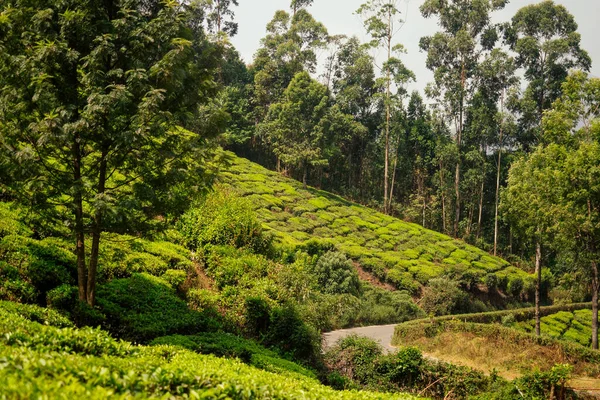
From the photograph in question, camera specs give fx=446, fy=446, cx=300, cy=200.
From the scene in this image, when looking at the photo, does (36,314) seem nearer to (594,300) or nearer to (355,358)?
(355,358)

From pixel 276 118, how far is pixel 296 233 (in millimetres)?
A: 17428

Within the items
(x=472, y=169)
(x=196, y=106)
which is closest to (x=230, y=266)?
(x=196, y=106)

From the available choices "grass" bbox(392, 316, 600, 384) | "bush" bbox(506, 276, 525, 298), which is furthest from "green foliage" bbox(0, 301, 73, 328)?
"bush" bbox(506, 276, 525, 298)

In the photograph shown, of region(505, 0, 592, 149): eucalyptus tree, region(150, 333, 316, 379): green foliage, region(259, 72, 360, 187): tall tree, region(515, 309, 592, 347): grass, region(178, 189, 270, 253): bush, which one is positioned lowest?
region(515, 309, 592, 347): grass

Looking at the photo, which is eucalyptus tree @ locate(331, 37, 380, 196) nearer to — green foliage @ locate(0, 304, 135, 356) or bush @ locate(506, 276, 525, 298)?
bush @ locate(506, 276, 525, 298)

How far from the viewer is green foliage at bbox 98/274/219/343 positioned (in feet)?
28.7

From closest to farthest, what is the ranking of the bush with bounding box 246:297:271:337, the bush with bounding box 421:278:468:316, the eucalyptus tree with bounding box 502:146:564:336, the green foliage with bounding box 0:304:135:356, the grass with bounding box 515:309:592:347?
the green foliage with bounding box 0:304:135:356 < the bush with bounding box 246:297:271:337 < the eucalyptus tree with bounding box 502:146:564:336 < the grass with bounding box 515:309:592:347 < the bush with bounding box 421:278:468:316

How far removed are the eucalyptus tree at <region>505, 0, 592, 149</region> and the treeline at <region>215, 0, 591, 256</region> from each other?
3.6 inches

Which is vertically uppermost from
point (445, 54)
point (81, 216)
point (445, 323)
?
point (445, 54)

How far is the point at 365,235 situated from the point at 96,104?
83.5ft

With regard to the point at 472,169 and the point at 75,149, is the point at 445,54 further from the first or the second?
the point at 75,149

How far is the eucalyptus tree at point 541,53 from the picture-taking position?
4109 centimetres

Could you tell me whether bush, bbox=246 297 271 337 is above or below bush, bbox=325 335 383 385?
above

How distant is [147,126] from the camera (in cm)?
743
